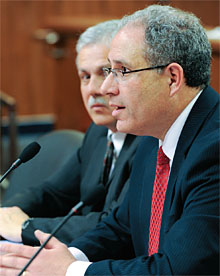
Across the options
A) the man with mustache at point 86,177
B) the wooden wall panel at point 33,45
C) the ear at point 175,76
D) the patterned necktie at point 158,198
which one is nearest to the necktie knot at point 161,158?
the patterned necktie at point 158,198

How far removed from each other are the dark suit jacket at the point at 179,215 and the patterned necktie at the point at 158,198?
0.12 feet

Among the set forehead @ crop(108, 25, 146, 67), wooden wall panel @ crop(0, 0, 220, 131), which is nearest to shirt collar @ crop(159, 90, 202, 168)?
forehead @ crop(108, 25, 146, 67)

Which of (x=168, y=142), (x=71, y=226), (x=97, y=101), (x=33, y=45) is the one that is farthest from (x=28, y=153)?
(x=33, y=45)

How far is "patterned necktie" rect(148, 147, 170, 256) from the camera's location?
4.96ft

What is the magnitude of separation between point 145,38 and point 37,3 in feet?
15.1

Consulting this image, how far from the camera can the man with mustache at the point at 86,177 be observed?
1958 millimetres

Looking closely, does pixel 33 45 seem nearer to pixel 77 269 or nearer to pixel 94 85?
pixel 94 85

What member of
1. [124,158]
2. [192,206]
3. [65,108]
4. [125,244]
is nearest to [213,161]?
[192,206]

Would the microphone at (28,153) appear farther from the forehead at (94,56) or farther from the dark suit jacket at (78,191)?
the forehead at (94,56)

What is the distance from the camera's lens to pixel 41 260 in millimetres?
Result: 1419

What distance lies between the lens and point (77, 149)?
2.48 meters

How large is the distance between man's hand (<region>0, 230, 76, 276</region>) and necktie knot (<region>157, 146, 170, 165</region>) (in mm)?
393

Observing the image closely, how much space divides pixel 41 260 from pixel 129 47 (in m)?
0.67

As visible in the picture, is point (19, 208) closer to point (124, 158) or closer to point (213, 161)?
point (124, 158)
